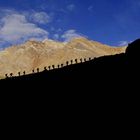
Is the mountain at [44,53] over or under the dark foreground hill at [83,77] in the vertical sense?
over

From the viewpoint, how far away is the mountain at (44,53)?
380 feet

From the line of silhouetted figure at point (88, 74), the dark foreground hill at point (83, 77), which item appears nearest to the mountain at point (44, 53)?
the dark foreground hill at point (83, 77)

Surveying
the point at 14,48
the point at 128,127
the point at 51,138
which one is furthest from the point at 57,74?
the point at 14,48

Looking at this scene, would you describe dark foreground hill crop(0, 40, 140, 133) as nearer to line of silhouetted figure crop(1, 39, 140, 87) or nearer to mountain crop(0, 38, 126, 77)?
line of silhouetted figure crop(1, 39, 140, 87)

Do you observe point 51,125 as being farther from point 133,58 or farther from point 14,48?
point 14,48

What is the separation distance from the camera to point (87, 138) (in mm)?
8891

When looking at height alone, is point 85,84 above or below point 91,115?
above

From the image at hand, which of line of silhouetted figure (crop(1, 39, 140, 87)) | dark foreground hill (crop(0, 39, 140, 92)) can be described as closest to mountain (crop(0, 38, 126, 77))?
dark foreground hill (crop(0, 39, 140, 92))

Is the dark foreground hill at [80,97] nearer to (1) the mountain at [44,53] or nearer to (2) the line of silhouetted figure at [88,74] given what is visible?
(2) the line of silhouetted figure at [88,74]

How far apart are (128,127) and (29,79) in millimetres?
5752

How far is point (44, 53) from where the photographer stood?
419ft

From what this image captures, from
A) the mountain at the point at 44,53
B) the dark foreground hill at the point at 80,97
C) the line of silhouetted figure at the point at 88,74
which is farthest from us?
the mountain at the point at 44,53

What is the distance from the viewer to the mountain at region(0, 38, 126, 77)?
380 ft

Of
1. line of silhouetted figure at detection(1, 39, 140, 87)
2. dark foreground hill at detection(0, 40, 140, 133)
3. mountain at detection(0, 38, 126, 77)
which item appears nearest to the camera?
dark foreground hill at detection(0, 40, 140, 133)
